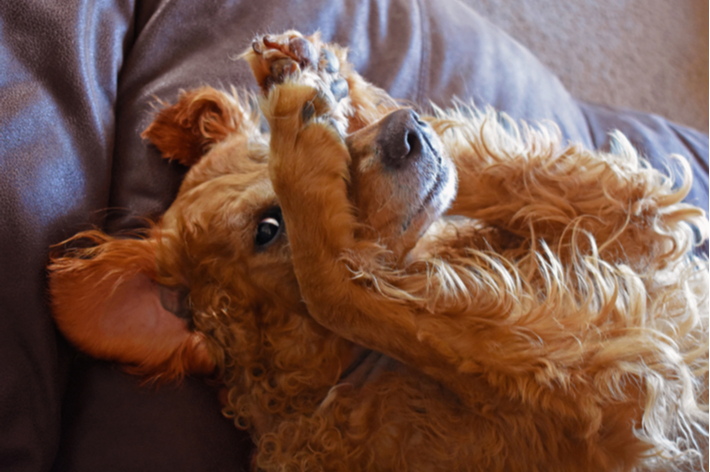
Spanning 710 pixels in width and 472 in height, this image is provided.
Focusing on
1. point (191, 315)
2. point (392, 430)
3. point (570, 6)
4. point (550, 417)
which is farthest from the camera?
point (570, 6)

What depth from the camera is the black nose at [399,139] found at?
0.86 metres

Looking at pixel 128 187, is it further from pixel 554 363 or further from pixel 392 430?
pixel 554 363

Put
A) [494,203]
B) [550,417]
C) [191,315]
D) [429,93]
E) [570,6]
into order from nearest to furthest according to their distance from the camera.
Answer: [550,417] < [191,315] < [494,203] < [429,93] < [570,6]

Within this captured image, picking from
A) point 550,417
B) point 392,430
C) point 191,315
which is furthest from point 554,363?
point 191,315

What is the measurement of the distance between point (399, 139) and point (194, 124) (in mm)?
618

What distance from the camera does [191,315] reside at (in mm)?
1076

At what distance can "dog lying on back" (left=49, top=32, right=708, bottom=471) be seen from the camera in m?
0.84

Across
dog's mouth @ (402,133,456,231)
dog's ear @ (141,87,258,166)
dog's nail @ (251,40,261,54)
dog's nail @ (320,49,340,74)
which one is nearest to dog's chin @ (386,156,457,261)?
dog's mouth @ (402,133,456,231)

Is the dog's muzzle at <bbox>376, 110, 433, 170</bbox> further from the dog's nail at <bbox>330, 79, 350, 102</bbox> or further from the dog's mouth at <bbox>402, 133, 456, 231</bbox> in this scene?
the dog's nail at <bbox>330, 79, 350, 102</bbox>

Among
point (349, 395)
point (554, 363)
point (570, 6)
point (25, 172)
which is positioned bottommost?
point (349, 395)

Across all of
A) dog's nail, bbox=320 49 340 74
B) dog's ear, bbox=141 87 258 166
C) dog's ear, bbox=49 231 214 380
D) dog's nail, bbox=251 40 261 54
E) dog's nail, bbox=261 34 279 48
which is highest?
dog's nail, bbox=261 34 279 48

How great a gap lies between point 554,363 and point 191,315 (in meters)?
0.75

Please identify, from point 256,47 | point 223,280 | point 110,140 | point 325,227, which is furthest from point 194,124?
point 325,227

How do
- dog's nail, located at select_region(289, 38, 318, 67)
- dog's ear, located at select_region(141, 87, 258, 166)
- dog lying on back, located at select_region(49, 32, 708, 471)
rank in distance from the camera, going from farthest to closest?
1. dog's ear, located at select_region(141, 87, 258, 166)
2. dog's nail, located at select_region(289, 38, 318, 67)
3. dog lying on back, located at select_region(49, 32, 708, 471)
